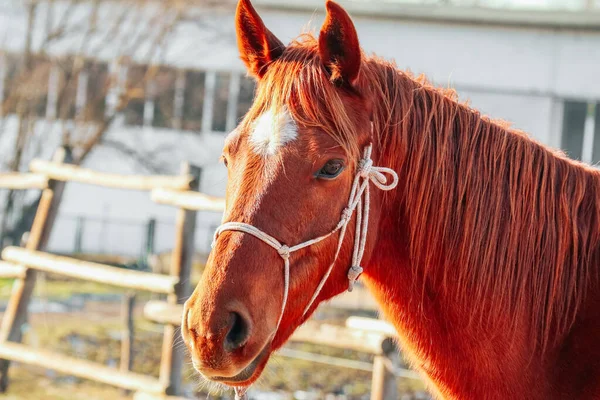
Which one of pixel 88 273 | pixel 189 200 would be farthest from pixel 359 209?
pixel 88 273

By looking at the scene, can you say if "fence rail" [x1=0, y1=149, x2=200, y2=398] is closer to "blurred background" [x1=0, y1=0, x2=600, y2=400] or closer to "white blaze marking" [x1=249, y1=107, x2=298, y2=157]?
"white blaze marking" [x1=249, y1=107, x2=298, y2=157]

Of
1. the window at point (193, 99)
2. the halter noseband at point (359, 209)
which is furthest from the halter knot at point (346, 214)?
the window at point (193, 99)

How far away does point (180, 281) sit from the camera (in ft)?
18.0

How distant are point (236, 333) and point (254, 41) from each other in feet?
3.63

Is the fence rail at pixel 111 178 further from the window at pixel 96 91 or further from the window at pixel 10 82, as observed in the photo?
the window at pixel 96 91

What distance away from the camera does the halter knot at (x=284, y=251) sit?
2.23 meters

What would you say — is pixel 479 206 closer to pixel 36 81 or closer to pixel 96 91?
pixel 36 81

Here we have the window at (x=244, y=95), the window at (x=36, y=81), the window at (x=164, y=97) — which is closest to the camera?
the window at (x=36, y=81)

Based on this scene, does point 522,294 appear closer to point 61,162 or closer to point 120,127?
point 61,162

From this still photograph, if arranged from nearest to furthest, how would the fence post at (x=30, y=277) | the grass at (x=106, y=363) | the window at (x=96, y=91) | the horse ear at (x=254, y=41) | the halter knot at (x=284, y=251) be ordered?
the halter knot at (x=284, y=251) < the horse ear at (x=254, y=41) < the fence post at (x=30, y=277) < the grass at (x=106, y=363) < the window at (x=96, y=91)

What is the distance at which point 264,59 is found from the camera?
104 inches

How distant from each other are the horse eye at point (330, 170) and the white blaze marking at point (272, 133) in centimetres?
14

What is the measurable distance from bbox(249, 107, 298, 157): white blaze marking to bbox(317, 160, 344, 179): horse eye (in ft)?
0.45

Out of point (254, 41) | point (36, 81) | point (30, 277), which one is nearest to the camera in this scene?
point (254, 41)
